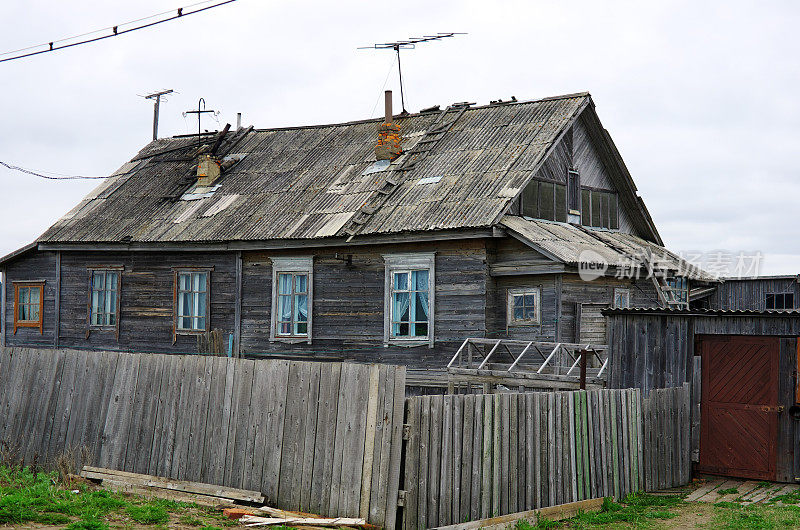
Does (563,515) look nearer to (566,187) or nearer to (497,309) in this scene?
(497,309)

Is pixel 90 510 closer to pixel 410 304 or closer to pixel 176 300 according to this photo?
Result: pixel 410 304

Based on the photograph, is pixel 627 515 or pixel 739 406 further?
pixel 739 406

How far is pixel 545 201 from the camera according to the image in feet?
72.4

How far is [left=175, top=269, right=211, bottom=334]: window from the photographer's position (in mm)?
24297

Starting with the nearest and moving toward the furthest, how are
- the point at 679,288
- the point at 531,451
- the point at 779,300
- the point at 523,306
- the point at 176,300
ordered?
the point at 531,451 → the point at 523,306 → the point at 679,288 → the point at 176,300 → the point at 779,300

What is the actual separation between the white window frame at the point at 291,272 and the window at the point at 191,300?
87.3 inches

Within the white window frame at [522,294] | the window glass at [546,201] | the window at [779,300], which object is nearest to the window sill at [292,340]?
the white window frame at [522,294]

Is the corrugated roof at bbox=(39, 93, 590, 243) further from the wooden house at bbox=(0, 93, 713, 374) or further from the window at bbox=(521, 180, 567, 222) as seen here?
the window at bbox=(521, 180, 567, 222)

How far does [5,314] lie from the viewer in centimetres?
2827

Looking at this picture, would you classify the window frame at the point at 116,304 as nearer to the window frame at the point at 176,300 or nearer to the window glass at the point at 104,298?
the window glass at the point at 104,298

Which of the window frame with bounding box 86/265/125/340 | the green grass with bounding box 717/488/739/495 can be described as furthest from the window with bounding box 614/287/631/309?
the window frame with bounding box 86/265/125/340

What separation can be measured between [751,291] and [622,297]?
344 inches

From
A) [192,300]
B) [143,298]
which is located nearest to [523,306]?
[192,300]

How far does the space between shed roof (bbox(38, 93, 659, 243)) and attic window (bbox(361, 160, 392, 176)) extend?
0.22 meters
